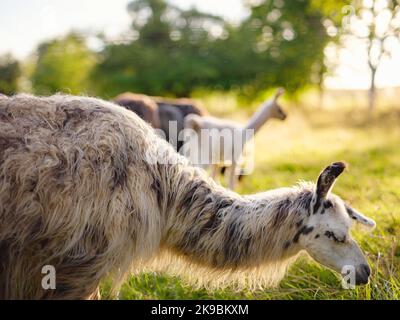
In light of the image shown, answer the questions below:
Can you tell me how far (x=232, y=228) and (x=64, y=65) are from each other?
32.3 metres

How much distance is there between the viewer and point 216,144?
8.84 metres

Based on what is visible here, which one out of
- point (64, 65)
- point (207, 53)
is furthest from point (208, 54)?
point (64, 65)

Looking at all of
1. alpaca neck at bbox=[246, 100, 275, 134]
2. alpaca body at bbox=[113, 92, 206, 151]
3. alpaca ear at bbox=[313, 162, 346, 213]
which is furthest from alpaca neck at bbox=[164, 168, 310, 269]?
alpaca neck at bbox=[246, 100, 275, 134]

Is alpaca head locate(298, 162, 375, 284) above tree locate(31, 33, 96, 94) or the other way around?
the other way around

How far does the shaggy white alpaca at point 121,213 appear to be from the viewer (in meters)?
3.25

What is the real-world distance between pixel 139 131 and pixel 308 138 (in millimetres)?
12656

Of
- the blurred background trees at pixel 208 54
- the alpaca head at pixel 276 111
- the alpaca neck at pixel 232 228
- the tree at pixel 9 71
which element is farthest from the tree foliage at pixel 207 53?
the alpaca neck at pixel 232 228

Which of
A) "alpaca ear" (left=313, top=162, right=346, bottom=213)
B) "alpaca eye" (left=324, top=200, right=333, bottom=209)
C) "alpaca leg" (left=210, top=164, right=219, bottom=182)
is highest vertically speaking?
"alpaca ear" (left=313, top=162, right=346, bottom=213)

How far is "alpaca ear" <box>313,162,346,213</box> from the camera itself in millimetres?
3342

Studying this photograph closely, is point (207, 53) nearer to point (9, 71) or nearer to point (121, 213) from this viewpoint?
point (9, 71)

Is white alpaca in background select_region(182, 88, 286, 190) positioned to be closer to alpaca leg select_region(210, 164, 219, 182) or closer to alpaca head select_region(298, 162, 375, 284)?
alpaca leg select_region(210, 164, 219, 182)

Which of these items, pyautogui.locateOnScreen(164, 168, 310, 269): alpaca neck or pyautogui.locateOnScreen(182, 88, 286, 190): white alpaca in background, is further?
pyautogui.locateOnScreen(182, 88, 286, 190): white alpaca in background

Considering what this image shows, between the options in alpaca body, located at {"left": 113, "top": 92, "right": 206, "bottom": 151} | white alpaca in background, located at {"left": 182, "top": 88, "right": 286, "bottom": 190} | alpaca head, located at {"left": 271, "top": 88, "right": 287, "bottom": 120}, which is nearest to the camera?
white alpaca in background, located at {"left": 182, "top": 88, "right": 286, "bottom": 190}
